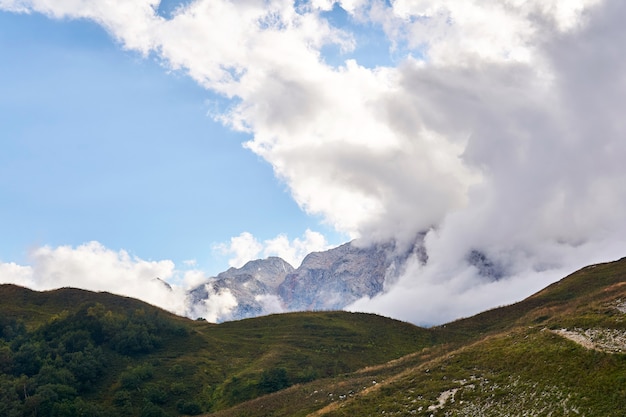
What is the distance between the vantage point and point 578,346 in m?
49.7

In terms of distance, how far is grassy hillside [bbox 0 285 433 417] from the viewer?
332ft

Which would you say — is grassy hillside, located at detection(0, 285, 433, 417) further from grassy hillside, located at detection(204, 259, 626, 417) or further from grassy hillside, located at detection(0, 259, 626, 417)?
grassy hillside, located at detection(204, 259, 626, 417)

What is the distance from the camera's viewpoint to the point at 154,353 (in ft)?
431

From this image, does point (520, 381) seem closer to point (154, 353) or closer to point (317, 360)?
point (317, 360)

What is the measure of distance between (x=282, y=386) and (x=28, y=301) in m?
112

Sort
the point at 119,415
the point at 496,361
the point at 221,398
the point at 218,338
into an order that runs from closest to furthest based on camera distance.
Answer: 1. the point at 496,361
2. the point at 119,415
3. the point at 221,398
4. the point at 218,338

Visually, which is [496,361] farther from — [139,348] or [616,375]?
[139,348]

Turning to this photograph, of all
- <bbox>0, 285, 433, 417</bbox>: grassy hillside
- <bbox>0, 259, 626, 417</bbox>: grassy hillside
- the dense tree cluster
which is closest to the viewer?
<bbox>0, 259, 626, 417</bbox>: grassy hillside

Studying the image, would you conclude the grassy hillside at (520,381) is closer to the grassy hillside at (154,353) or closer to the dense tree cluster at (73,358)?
the grassy hillside at (154,353)

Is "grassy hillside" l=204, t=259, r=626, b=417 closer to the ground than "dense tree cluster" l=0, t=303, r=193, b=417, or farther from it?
closer to the ground

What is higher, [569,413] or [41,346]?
[41,346]

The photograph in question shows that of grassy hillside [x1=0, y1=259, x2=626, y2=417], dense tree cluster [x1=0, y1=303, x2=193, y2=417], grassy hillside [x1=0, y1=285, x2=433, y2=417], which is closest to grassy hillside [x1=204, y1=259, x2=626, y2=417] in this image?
grassy hillside [x1=0, y1=259, x2=626, y2=417]

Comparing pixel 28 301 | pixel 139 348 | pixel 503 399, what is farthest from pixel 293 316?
pixel 503 399

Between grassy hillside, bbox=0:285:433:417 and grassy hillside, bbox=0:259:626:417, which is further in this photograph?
grassy hillside, bbox=0:285:433:417
